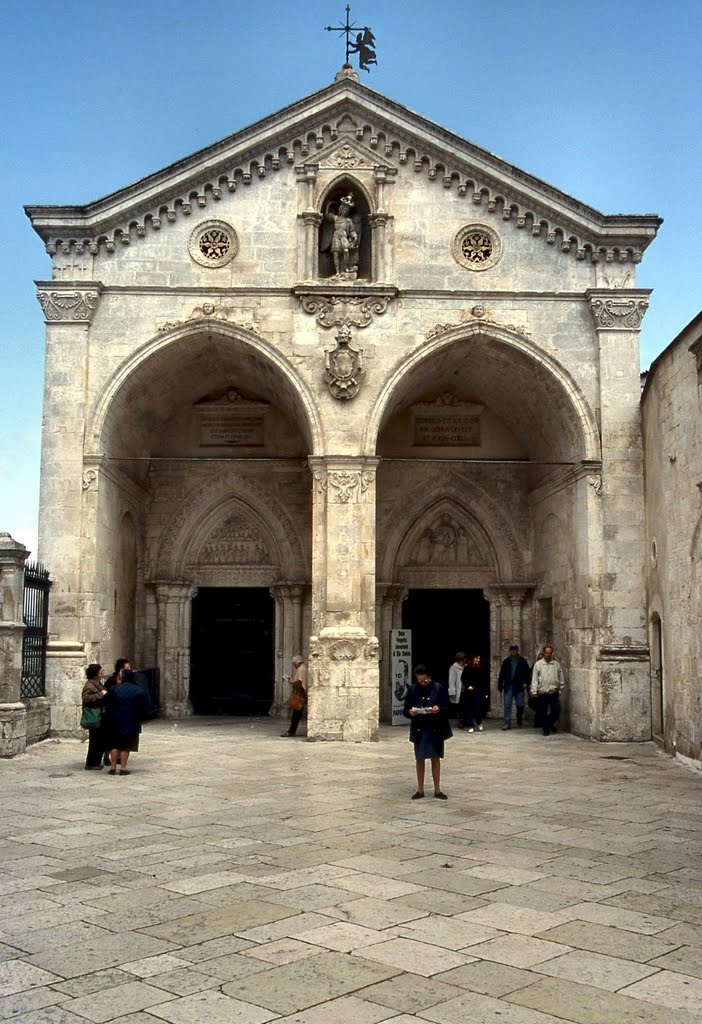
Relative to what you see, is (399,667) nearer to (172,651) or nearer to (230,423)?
(172,651)

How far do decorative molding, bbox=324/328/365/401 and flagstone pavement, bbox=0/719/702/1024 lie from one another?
7288 mm

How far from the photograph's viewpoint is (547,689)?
18.1 meters

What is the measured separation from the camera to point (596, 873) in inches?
296

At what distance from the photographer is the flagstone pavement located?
16.1 feet

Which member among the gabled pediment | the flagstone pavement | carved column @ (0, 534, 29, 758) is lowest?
the flagstone pavement

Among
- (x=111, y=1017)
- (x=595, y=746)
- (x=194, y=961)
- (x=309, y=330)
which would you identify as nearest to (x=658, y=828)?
(x=194, y=961)

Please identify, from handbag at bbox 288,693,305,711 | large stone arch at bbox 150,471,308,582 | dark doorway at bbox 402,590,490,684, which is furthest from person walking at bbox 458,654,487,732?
large stone arch at bbox 150,471,308,582

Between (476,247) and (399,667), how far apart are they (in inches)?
319

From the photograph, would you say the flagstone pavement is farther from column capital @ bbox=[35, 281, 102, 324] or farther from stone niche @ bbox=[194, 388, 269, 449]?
stone niche @ bbox=[194, 388, 269, 449]

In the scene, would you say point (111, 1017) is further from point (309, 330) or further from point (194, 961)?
→ point (309, 330)

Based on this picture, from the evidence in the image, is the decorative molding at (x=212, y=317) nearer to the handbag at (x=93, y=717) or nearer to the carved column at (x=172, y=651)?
the carved column at (x=172, y=651)

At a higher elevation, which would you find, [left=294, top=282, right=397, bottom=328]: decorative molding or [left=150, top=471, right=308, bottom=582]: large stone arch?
[left=294, top=282, right=397, bottom=328]: decorative molding

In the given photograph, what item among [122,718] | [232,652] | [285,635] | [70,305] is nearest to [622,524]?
[285,635]

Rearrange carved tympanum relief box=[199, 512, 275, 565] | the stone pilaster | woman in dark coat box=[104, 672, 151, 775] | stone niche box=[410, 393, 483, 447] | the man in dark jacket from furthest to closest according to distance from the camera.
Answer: carved tympanum relief box=[199, 512, 275, 565]
stone niche box=[410, 393, 483, 447]
the man in dark jacket
the stone pilaster
woman in dark coat box=[104, 672, 151, 775]
